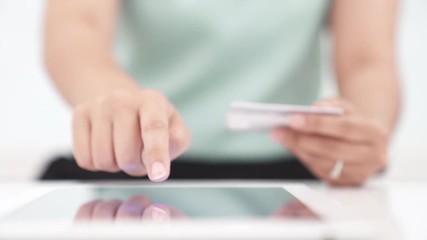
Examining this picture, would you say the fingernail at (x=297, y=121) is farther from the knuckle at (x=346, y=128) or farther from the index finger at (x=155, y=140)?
the index finger at (x=155, y=140)

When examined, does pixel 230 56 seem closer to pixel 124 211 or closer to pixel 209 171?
pixel 209 171

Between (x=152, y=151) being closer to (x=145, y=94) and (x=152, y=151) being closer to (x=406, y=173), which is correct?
(x=145, y=94)

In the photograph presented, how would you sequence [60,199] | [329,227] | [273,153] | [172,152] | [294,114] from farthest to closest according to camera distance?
[273,153]
[294,114]
[172,152]
[60,199]
[329,227]

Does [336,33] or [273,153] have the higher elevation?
[336,33]

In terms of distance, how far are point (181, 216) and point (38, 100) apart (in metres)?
1.58

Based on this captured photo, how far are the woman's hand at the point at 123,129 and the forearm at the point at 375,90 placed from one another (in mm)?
388

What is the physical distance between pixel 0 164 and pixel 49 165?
93cm

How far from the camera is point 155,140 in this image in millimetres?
560

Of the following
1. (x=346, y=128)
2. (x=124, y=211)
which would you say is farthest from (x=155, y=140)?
(x=346, y=128)

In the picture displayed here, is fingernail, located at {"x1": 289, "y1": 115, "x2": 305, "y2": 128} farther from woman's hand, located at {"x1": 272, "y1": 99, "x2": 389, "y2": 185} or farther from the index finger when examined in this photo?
the index finger

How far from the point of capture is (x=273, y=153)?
1.00m

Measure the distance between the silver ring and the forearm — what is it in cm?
15

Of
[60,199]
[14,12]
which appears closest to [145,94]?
[60,199]

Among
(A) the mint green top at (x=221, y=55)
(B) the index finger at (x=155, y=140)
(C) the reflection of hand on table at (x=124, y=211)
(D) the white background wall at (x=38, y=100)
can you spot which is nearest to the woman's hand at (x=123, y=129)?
(B) the index finger at (x=155, y=140)
